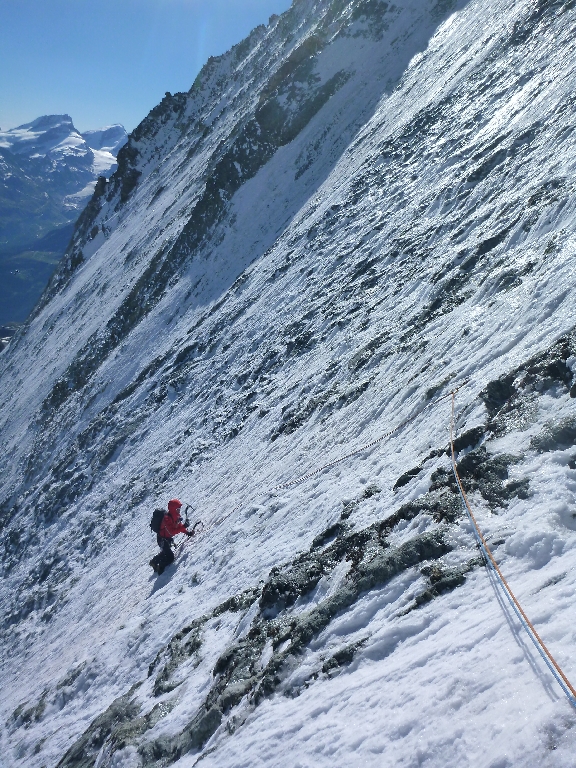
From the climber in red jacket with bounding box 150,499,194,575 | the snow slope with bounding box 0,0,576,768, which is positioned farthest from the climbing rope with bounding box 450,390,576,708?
the climber in red jacket with bounding box 150,499,194,575

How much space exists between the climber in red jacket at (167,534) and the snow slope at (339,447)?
1.40ft

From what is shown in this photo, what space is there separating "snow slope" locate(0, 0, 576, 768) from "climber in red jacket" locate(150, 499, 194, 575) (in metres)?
0.43

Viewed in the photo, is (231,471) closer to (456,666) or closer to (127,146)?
(456,666)

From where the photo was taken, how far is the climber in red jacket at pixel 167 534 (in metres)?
13.8

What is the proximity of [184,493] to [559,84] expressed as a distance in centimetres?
1951

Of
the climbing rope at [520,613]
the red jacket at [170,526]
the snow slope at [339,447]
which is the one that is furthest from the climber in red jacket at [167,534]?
the climbing rope at [520,613]

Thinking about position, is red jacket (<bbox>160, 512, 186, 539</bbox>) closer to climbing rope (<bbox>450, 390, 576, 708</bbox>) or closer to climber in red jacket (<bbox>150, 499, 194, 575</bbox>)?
climber in red jacket (<bbox>150, 499, 194, 575</bbox>)

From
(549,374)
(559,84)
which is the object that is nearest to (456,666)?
(549,374)

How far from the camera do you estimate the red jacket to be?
1385 cm

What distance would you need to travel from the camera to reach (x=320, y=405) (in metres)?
14.6

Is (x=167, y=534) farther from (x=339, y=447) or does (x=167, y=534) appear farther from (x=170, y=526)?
(x=339, y=447)

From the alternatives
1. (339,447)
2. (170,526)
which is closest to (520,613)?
(339,447)

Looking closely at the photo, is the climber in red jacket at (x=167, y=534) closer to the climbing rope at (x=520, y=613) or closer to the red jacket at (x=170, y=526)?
the red jacket at (x=170, y=526)

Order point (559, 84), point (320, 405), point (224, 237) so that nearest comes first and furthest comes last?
point (320, 405)
point (559, 84)
point (224, 237)
